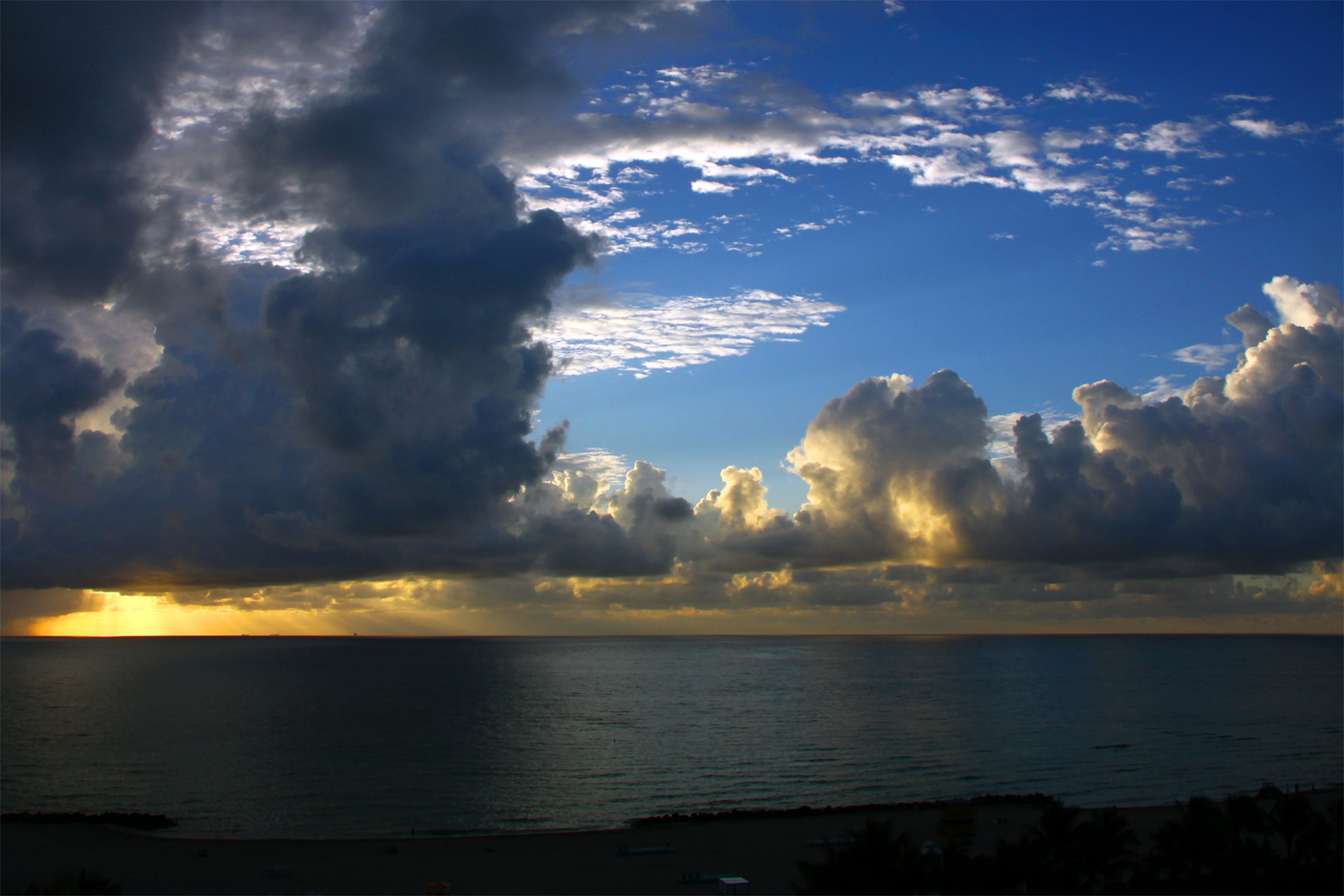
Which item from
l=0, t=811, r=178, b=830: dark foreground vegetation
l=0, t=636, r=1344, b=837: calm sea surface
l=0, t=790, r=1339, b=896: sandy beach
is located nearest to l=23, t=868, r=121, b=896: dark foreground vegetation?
l=0, t=790, r=1339, b=896: sandy beach

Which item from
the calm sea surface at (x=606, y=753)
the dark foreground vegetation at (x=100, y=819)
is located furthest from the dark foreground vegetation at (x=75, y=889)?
the dark foreground vegetation at (x=100, y=819)

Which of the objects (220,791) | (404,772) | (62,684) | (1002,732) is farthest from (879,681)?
(62,684)

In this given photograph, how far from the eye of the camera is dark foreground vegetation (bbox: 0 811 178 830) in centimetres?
6153

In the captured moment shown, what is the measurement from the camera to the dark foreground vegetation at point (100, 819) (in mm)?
61531

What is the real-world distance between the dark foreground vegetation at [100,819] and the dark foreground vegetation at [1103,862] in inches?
2015

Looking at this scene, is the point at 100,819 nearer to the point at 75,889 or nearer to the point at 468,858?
the point at 468,858

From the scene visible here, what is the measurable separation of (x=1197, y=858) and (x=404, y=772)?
66986mm

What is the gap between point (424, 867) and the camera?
50.5 meters

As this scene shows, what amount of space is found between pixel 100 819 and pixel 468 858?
31262 mm

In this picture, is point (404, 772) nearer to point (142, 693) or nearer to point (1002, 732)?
point (1002, 732)

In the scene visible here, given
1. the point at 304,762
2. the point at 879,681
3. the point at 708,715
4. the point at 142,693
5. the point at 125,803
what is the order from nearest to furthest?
1. the point at 125,803
2. the point at 304,762
3. the point at 708,715
4. the point at 142,693
5. the point at 879,681

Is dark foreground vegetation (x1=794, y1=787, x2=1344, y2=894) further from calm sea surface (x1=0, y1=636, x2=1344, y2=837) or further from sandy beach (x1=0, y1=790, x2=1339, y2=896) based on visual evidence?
calm sea surface (x1=0, y1=636, x2=1344, y2=837)

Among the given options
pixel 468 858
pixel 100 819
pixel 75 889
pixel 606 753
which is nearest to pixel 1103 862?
pixel 468 858

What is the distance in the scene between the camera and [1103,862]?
37438 millimetres
